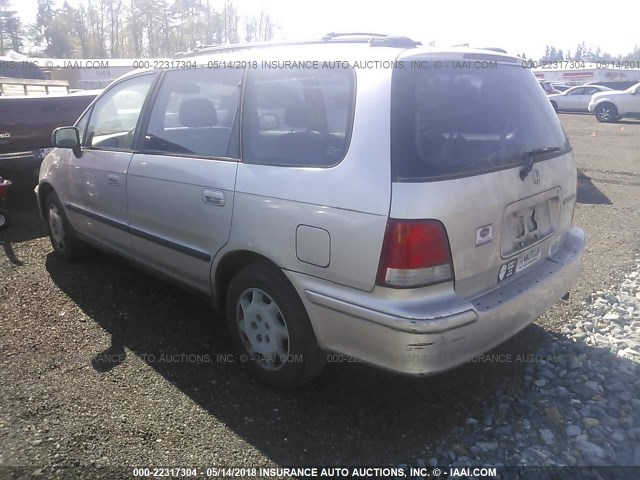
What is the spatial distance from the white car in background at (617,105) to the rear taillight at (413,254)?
2276 cm

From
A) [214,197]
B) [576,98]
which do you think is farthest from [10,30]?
[214,197]

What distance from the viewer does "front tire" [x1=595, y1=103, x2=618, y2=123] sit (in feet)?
69.2

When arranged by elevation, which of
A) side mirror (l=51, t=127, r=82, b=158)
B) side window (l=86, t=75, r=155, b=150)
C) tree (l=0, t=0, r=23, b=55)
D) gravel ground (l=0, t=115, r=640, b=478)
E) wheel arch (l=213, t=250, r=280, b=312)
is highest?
tree (l=0, t=0, r=23, b=55)

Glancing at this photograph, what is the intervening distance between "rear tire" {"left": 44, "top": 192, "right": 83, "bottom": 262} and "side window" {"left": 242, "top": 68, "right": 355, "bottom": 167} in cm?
269

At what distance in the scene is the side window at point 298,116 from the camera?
2.43 meters

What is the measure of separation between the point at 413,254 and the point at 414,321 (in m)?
0.29

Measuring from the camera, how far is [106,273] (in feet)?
15.1

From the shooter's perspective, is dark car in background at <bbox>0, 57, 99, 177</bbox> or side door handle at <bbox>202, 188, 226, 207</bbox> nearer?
side door handle at <bbox>202, 188, 226, 207</bbox>

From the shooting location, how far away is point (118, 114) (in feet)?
13.1

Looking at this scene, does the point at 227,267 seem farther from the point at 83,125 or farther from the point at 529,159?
the point at 83,125

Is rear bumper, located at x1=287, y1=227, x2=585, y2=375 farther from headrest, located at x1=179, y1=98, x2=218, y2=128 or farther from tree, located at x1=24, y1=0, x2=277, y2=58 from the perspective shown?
tree, located at x1=24, y1=0, x2=277, y2=58

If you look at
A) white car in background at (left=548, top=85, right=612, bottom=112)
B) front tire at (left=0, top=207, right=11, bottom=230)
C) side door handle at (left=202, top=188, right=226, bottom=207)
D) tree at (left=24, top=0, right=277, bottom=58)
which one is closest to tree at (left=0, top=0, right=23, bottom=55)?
tree at (left=24, top=0, right=277, bottom=58)

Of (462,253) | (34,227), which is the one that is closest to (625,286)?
(462,253)

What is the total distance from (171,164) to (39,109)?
544 cm
